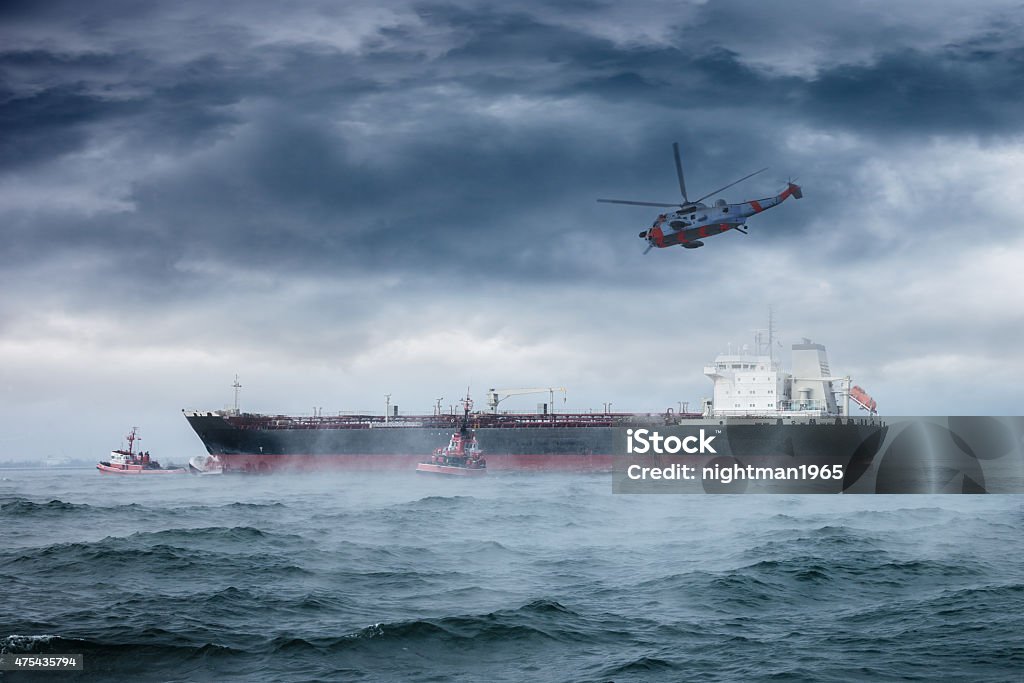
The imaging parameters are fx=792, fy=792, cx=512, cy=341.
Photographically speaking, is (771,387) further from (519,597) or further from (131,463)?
(131,463)

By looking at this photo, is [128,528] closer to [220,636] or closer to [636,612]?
[220,636]

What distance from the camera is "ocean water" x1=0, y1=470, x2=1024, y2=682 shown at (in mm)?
13109

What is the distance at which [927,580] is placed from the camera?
19.4 m

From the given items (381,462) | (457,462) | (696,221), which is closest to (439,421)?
(381,462)

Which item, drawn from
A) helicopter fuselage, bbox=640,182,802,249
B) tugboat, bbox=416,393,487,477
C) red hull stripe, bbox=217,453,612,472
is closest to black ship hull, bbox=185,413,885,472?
red hull stripe, bbox=217,453,612,472

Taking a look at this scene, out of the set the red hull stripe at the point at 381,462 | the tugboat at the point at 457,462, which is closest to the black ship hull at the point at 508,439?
the red hull stripe at the point at 381,462

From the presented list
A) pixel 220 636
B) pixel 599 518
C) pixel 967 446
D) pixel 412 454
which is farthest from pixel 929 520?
pixel 967 446

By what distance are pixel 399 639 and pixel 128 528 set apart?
791 inches

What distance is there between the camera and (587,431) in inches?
2672

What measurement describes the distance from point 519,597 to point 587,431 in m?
50.9

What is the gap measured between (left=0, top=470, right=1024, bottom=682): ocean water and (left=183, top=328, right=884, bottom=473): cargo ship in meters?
29.4

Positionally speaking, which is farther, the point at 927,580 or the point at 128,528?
the point at 128,528

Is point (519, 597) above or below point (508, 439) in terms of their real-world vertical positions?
below

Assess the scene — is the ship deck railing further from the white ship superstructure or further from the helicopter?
the helicopter
